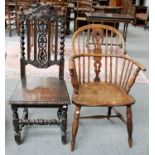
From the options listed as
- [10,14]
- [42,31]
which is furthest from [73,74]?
[10,14]

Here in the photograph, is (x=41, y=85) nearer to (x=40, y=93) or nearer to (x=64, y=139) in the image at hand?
(x=40, y=93)

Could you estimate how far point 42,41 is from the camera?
2248 mm

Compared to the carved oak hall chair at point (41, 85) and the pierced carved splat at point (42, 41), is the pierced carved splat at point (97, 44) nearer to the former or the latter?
the carved oak hall chair at point (41, 85)

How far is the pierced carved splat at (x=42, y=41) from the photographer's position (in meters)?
2.21

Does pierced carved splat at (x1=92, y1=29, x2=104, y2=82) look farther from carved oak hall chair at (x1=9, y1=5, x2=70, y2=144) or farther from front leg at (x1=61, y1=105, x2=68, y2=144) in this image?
front leg at (x1=61, y1=105, x2=68, y2=144)

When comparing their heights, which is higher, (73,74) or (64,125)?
(73,74)

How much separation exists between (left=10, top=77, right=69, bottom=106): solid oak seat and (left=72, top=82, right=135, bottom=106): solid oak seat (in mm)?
124

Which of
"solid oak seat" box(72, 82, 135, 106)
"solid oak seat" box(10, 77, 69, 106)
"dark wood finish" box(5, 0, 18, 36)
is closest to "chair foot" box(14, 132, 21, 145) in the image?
"solid oak seat" box(10, 77, 69, 106)

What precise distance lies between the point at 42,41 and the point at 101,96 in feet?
2.39

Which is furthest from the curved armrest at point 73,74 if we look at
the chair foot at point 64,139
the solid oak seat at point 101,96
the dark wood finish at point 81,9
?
the dark wood finish at point 81,9

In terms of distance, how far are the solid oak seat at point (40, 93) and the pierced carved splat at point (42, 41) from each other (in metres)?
0.19

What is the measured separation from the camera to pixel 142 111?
9.12ft
